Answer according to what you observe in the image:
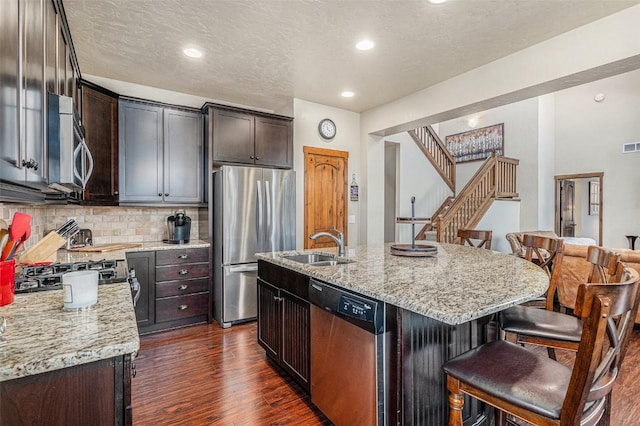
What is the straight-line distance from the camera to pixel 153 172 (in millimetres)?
3654

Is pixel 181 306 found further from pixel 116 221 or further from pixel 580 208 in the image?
pixel 580 208

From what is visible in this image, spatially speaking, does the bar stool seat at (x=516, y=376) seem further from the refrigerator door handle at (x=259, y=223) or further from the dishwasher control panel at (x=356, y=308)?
the refrigerator door handle at (x=259, y=223)

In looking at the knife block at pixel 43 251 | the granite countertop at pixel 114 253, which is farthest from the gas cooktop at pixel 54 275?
the granite countertop at pixel 114 253

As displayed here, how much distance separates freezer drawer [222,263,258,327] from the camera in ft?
12.1

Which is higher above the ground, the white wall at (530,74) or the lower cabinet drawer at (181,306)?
the white wall at (530,74)

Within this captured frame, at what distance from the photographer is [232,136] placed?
12.9 ft

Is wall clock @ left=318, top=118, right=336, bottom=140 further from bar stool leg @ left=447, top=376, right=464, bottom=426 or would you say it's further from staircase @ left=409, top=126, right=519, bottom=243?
bar stool leg @ left=447, top=376, right=464, bottom=426

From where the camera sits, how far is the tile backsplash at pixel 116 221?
3398mm

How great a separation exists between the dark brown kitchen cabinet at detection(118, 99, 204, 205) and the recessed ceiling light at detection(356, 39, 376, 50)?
2.08m

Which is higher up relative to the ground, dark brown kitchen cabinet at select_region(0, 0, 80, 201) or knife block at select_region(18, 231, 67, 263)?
dark brown kitchen cabinet at select_region(0, 0, 80, 201)

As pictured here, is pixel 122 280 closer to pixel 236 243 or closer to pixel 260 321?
pixel 260 321

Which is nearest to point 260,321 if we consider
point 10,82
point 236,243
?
point 236,243

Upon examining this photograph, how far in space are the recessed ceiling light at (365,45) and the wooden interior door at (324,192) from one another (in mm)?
1770

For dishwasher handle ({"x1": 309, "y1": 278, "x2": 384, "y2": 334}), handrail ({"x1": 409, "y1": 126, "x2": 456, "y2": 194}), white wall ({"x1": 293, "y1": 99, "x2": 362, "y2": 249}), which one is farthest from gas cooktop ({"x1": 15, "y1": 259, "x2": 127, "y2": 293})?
handrail ({"x1": 409, "y1": 126, "x2": 456, "y2": 194})
